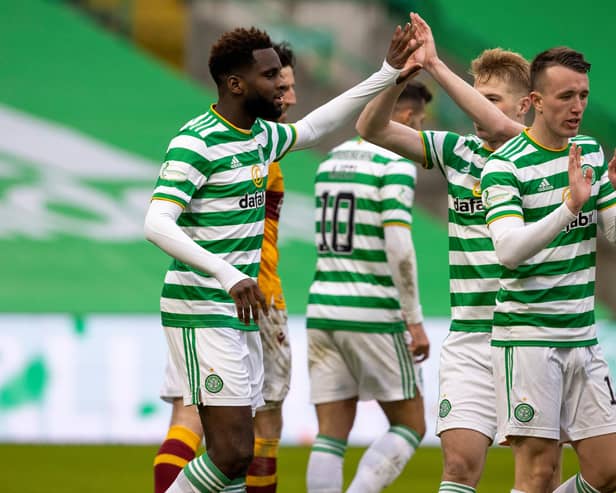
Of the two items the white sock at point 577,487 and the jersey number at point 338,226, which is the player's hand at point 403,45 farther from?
the white sock at point 577,487

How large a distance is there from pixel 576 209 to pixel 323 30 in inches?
564

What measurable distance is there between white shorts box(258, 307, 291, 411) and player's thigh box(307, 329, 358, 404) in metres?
0.70

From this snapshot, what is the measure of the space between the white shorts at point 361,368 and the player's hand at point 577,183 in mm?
2556

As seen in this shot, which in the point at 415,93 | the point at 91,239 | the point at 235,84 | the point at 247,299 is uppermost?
the point at 91,239

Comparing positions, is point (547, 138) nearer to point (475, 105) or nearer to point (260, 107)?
point (475, 105)

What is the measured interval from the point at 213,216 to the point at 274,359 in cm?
130

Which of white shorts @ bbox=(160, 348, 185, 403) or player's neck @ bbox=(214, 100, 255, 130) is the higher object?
player's neck @ bbox=(214, 100, 255, 130)

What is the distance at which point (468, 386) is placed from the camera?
5285 mm

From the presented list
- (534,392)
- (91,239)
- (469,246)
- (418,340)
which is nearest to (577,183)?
(534,392)

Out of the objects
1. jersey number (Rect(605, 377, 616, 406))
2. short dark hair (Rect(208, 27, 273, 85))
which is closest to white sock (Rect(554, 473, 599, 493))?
jersey number (Rect(605, 377, 616, 406))

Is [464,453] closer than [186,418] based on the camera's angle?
Yes

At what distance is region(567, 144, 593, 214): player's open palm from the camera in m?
4.40

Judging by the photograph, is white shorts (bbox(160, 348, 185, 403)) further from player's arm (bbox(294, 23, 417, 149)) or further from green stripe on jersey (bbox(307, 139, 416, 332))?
green stripe on jersey (bbox(307, 139, 416, 332))

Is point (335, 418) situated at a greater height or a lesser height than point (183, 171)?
lesser
